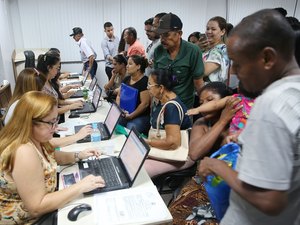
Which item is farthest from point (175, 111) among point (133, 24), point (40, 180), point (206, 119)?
point (133, 24)

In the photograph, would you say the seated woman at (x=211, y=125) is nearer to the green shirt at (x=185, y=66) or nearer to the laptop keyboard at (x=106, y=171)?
the laptop keyboard at (x=106, y=171)

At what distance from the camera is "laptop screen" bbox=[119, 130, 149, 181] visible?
4.58 ft

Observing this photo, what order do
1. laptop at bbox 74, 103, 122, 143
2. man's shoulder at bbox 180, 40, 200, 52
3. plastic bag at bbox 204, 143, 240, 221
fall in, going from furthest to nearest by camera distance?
man's shoulder at bbox 180, 40, 200, 52 < laptop at bbox 74, 103, 122, 143 < plastic bag at bbox 204, 143, 240, 221

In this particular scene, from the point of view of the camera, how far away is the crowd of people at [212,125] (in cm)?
64

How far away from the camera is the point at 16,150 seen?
119 centimetres

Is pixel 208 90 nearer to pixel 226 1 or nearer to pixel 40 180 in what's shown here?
pixel 40 180

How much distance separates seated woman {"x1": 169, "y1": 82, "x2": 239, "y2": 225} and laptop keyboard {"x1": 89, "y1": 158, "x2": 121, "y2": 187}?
0.40 metres

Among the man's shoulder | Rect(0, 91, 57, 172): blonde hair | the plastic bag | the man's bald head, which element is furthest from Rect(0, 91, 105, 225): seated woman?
the man's shoulder

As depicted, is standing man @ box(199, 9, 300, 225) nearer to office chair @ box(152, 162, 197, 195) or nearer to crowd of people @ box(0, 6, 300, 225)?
crowd of people @ box(0, 6, 300, 225)

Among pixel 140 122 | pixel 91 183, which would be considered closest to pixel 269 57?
pixel 91 183

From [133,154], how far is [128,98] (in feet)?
5.28

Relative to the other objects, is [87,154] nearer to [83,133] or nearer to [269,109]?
[83,133]

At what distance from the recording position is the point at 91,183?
1350 mm

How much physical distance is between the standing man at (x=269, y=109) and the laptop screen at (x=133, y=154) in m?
0.72
